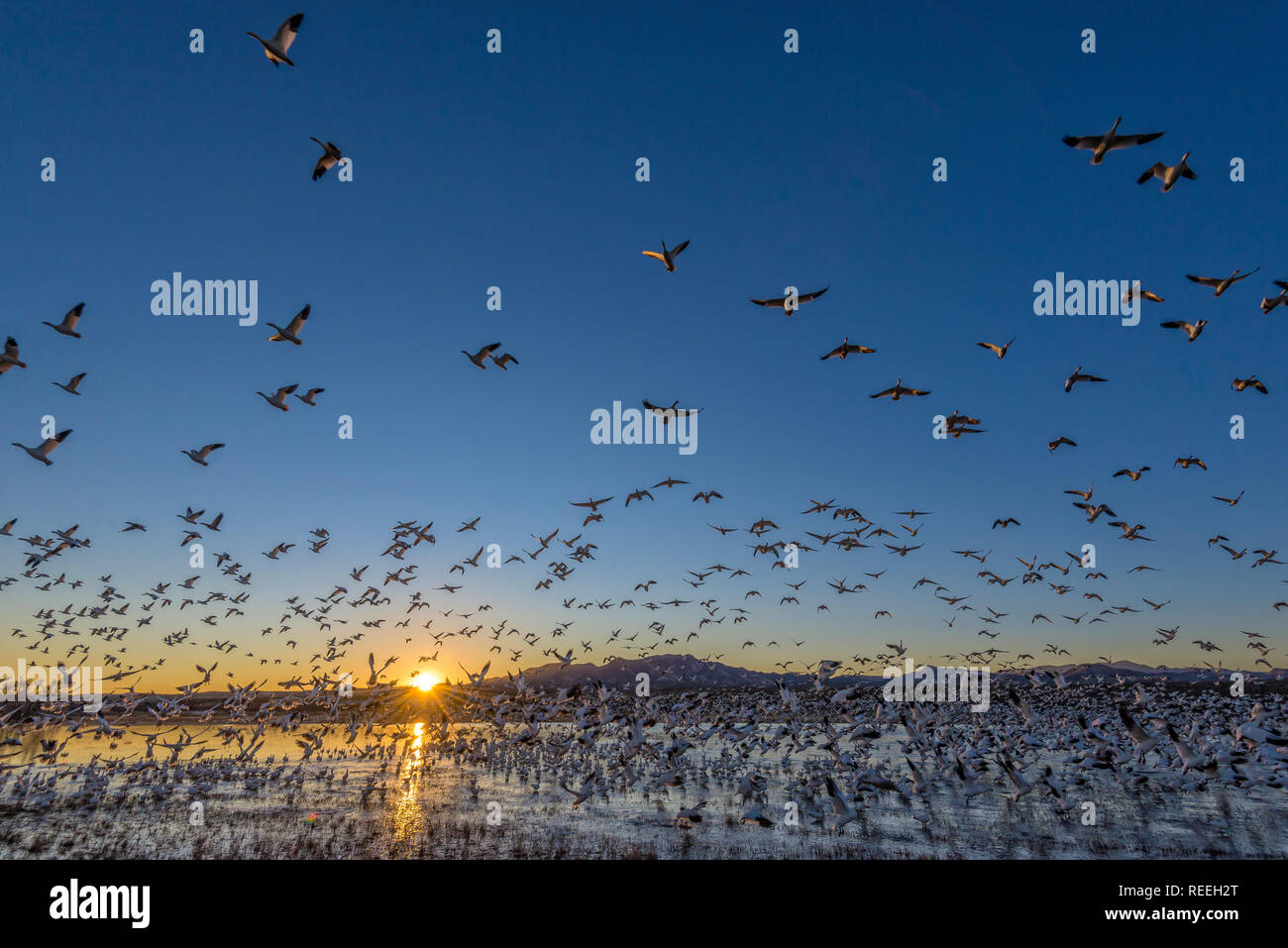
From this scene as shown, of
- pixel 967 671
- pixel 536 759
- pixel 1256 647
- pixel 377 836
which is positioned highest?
pixel 1256 647

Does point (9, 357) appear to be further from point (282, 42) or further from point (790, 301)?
point (790, 301)

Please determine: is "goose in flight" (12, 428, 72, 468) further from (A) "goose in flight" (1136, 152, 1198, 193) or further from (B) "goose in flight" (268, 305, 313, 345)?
(A) "goose in flight" (1136, 152, 1198, 193)

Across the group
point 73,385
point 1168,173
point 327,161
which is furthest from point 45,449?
point 1168,173

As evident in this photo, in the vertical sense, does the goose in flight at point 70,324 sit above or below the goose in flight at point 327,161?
below

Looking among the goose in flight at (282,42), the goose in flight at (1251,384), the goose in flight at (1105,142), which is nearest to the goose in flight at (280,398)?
the goose in flight at (282,42)

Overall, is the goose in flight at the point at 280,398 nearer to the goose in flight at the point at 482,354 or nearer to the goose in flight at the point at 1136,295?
the goose in flight at the point at 482,354

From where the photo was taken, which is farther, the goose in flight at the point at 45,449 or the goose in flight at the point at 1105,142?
the goose in flight at the point at 45,449
